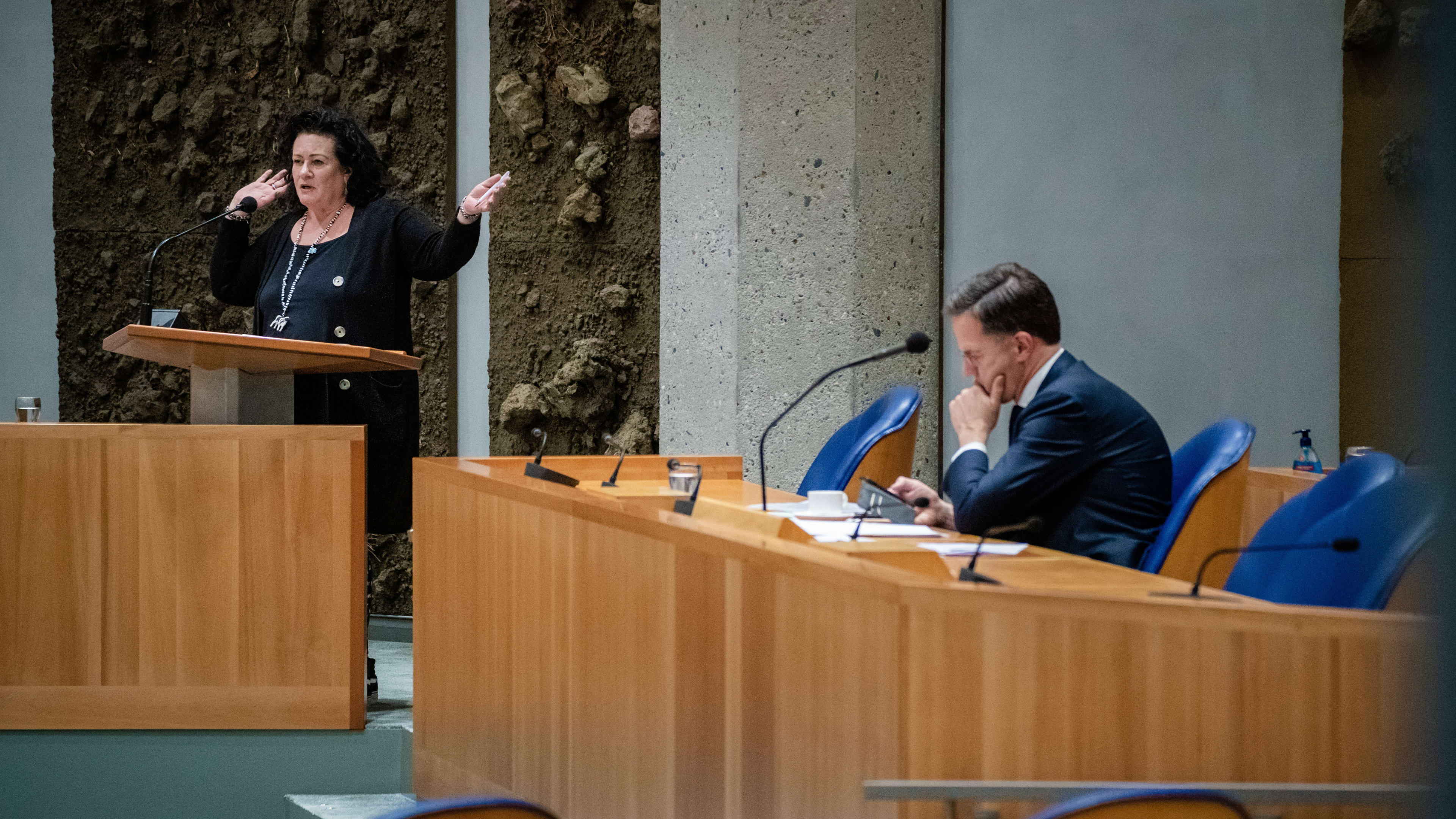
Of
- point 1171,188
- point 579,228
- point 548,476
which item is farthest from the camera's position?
point 579,228

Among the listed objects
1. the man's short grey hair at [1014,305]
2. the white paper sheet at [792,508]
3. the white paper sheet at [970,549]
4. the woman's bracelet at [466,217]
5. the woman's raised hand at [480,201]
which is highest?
the woman's raised hand at [480,201]

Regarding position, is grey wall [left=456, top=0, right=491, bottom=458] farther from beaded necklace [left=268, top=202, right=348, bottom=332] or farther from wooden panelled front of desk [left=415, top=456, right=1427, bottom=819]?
wooden panelled front of desk [left=415, top=456, right=1427, bottom=819]

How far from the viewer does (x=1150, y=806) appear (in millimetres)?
1150

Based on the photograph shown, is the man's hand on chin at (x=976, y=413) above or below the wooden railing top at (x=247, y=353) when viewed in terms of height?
below

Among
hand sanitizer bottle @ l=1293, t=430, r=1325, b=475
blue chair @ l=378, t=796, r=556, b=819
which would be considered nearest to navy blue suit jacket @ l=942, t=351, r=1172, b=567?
hand sanitizer bottle @ l=1293, t=430, r=1325, b=475

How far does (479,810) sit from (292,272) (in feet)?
8.77

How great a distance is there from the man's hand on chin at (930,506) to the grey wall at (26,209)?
4230mm

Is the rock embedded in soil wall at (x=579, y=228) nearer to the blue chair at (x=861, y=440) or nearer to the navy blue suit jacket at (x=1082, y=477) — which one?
the blue chair at (x=861, y=440)

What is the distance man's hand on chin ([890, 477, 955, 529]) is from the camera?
2436 mm

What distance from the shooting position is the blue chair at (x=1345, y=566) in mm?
1401

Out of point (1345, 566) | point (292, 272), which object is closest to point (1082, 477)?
point (1345, 566)

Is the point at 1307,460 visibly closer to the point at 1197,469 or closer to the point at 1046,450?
the point at 1197,469

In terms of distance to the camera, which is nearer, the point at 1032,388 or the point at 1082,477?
the point at 1082,477

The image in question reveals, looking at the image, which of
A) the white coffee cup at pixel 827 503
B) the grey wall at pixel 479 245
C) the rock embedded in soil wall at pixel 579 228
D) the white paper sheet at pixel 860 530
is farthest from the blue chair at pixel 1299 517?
the grey wall at pixel 479 245
